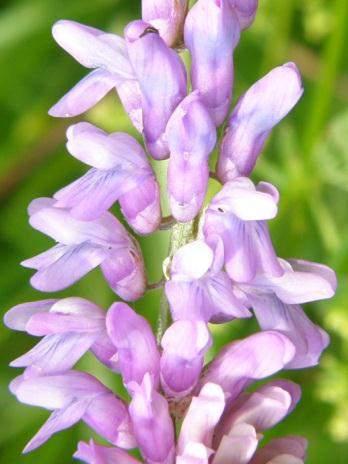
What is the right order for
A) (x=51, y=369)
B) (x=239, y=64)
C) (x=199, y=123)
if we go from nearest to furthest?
(x=199, y=123), (x=51, y=369), (x=239, y=64)

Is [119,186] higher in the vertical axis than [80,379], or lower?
higher

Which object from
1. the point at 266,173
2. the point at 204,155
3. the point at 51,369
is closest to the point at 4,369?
the point at 266,173

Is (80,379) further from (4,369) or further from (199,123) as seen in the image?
(4,369)

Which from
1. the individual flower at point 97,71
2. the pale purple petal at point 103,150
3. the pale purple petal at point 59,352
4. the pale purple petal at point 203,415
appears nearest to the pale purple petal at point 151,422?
the pale purple petal at point 203,415

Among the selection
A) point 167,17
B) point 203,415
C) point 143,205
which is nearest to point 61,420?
point 203,415

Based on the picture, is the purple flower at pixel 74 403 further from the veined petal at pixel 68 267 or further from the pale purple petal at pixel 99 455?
the veined petal at pixel 68 267

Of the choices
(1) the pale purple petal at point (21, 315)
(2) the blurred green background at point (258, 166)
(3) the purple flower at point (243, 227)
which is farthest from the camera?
(2) the blurred green background at point (258, 166)
